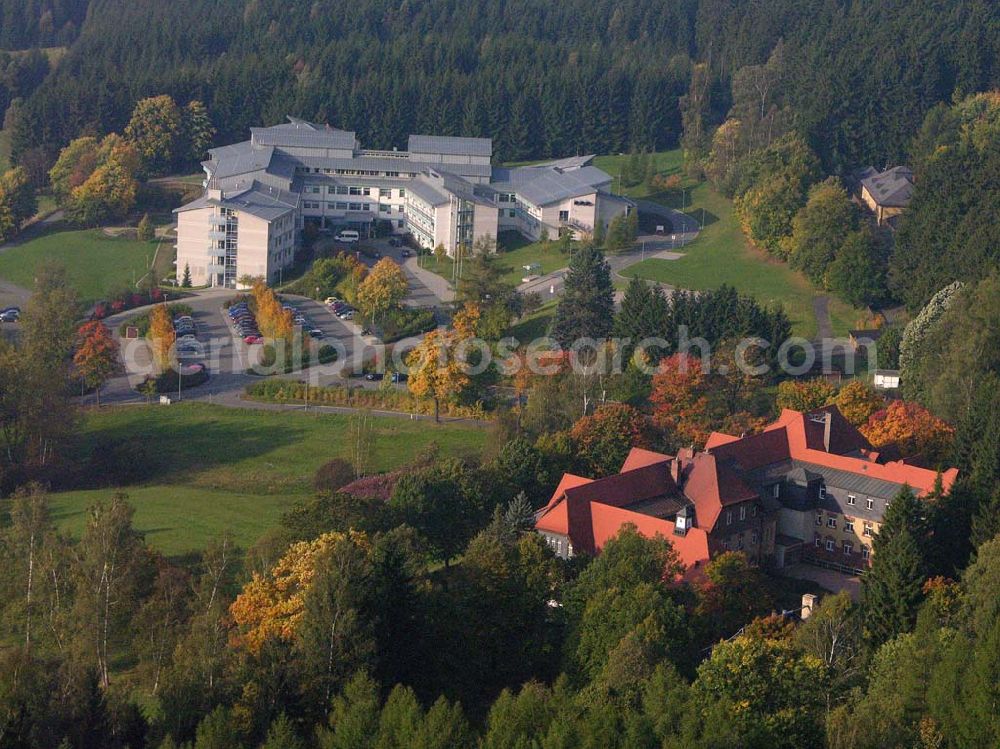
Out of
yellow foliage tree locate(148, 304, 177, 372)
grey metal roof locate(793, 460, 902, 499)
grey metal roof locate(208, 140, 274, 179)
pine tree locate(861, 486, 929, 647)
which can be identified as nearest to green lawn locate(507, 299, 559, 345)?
yellow foliage tree locate(148, 304, 177, 372)

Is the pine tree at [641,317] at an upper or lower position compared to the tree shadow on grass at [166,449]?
upper

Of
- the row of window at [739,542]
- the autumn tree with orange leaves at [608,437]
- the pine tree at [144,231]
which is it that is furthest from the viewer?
the pine tree at [144,231]

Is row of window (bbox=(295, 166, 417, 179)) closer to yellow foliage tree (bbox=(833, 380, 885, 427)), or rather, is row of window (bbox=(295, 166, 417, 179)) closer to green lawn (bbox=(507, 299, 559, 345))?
green lawn (bbox=(507, 299, 559, 345))

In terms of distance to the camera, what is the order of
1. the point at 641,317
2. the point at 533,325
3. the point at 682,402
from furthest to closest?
the point at 533,325 < the point at 641,317 < the point at 682,402

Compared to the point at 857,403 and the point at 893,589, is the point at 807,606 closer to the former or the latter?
the point at 893,589

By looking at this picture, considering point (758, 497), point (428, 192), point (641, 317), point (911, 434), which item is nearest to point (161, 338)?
point (641, 317)

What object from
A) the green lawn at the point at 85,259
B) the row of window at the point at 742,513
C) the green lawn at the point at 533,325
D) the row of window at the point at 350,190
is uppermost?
the row of window at the point at 742,513

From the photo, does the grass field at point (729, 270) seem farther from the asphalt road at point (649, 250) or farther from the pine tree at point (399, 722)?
the pine tree at point (399, 722)

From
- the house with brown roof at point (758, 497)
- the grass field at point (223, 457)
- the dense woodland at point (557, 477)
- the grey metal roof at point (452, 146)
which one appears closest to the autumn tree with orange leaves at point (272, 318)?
the dense woodland at point (557, 477)
